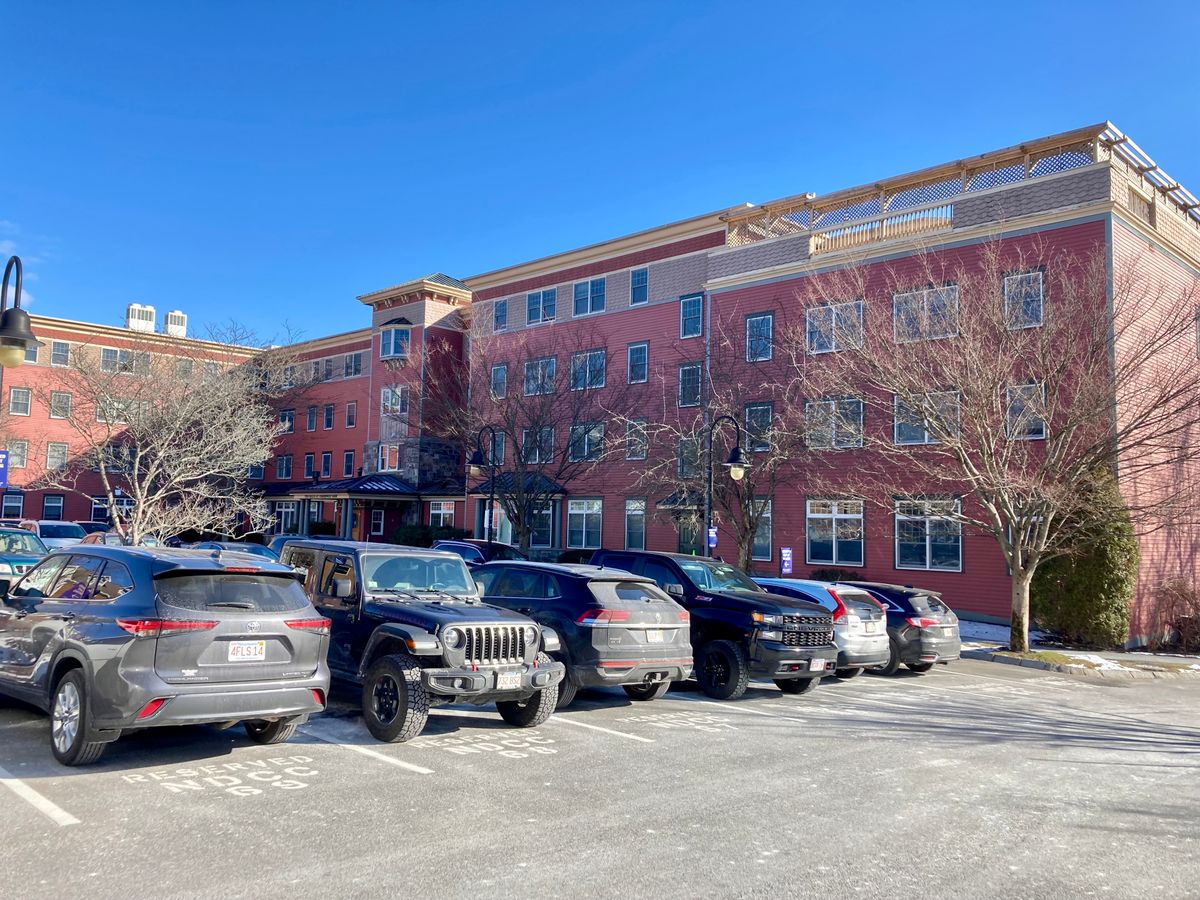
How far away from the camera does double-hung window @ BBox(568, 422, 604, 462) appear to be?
98.2 ft

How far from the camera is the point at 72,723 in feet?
23.2

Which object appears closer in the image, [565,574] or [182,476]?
[565,574]

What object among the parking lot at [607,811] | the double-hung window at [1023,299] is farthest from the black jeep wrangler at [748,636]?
the double-hung window at [1023,299]

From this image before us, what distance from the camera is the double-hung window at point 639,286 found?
3531 centimetres

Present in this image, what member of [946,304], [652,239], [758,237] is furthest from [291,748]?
[652,239]

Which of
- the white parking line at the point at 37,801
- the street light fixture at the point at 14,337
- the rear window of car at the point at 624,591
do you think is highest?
the street light fixture at the point at 14,337

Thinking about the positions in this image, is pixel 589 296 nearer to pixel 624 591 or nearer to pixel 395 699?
pixel 624 591

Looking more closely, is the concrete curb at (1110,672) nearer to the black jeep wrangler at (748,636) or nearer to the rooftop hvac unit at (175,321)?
the black jeep wrangler at (748,636)

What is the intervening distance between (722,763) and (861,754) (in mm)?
1544

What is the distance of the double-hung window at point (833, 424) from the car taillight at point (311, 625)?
14.3m

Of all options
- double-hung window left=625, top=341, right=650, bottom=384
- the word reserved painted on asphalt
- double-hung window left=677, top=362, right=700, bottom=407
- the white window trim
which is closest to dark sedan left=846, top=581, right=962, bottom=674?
the word reserved painted on asphalt

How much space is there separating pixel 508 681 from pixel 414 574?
2.02 meters

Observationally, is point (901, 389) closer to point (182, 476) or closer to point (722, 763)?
point (722, 763)

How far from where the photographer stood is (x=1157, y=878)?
5578 mm
